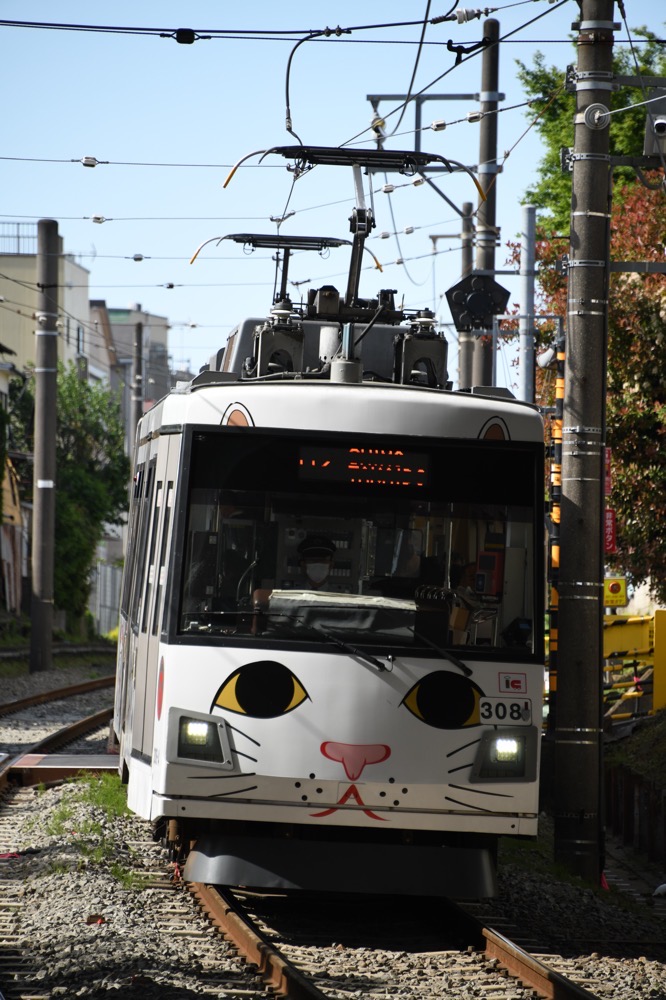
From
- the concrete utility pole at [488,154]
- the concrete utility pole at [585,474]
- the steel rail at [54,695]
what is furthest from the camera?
the steel rail at [54,695]

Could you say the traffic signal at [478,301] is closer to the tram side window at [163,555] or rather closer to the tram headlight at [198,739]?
the tram side window at [163,555]

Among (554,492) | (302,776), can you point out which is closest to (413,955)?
(302,776)

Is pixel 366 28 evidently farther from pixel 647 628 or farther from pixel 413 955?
pixel 647 628

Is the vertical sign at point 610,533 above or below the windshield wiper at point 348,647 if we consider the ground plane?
above

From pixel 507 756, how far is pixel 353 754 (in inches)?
36.4

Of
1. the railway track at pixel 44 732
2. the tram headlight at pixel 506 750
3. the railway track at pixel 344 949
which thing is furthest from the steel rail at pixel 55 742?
the tram headlight at pixel 506 750

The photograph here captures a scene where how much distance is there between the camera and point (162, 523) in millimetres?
9719

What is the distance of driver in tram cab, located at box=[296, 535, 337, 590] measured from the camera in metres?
8.86

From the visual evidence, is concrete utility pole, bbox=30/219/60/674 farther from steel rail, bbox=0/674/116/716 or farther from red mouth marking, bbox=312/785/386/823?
red mouth marking, bbox=312/785/386/823

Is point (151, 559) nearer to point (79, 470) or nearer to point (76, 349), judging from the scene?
point (79, 470)

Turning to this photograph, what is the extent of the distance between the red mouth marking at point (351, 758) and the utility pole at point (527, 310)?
403 inches

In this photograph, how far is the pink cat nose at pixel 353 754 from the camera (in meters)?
8.73

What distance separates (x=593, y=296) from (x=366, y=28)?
4630mm

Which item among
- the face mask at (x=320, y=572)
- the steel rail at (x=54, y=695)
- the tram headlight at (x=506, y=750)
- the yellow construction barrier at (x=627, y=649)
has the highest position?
the face mask at (x=320, y=572)
